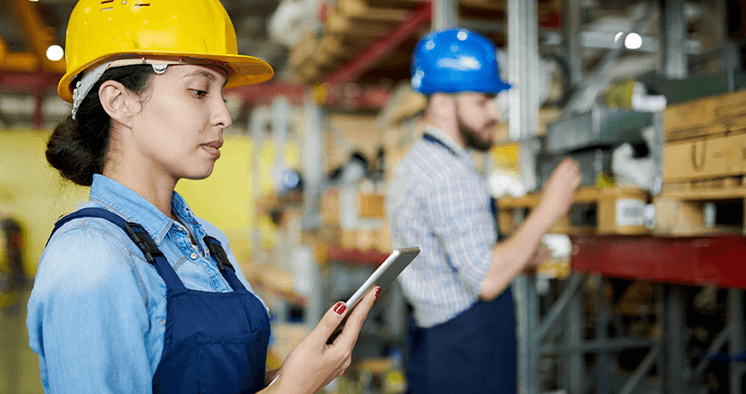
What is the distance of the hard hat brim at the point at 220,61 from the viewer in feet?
3.90

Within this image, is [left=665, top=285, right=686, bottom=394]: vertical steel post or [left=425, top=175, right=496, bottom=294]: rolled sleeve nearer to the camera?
[left=425, top=175, right=496, bottom=294]: rolled sleeve

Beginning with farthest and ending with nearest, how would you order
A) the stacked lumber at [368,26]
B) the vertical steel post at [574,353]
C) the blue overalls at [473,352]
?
the stacked lumber at [368,26], the vertical steel post at [574,353], the blue overalls at [473,352]

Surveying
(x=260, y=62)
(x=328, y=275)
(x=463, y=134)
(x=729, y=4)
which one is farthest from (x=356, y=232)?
(x=260, y=62)

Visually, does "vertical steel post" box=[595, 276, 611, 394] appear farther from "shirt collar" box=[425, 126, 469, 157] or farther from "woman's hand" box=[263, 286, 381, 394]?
"woman's hand" box=[263, 286, 381, 394]

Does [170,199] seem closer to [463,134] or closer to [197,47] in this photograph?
[197,47]

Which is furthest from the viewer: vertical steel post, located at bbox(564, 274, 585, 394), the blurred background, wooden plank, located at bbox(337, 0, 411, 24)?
Answer: wooden plank, located at bbox(337, 0, 411, 24)

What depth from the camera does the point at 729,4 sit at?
2.89 metres

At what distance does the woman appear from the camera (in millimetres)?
992

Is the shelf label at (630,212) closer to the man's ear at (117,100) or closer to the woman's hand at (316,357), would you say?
the woman's hand at (316,357)

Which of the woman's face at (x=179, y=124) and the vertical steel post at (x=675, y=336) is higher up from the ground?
the woman's face at (x=179, y=124)

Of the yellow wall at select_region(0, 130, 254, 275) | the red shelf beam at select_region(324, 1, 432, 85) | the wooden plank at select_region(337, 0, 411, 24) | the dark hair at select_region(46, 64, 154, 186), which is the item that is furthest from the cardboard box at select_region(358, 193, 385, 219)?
the yellow wall at select_region(0, 130, 254, 275)

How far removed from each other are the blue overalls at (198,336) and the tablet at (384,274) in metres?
0.20

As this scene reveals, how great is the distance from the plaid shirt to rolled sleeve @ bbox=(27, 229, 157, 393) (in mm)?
1520

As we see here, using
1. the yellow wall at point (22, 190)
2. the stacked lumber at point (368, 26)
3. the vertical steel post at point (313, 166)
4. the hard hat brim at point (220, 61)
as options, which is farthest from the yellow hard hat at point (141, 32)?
the yellow wall at point (22, 190)
